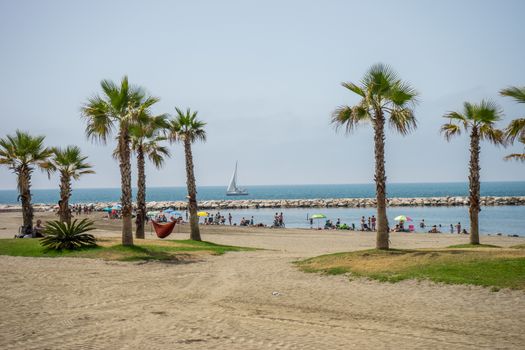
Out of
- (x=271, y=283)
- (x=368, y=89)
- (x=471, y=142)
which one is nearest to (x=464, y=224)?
(x=471, y=142)

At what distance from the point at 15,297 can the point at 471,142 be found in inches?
876

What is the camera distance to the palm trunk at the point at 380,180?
19.4m

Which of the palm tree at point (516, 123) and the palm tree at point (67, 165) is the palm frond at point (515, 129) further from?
the palm tree at point (67, 165)

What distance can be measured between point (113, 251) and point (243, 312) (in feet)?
37.7

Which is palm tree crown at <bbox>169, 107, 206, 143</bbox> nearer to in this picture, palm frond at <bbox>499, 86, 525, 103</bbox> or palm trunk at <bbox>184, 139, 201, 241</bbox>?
palm trunk at <bbox>184, 139, 201, 241</bbox>

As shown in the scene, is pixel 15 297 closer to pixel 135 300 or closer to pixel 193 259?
pixel 135 300

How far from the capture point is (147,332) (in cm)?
990

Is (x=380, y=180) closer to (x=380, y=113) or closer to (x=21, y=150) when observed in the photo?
(x=380, y=113)

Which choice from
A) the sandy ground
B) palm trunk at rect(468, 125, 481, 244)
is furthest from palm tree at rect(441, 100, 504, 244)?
the sandy ground

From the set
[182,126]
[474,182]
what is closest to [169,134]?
[182,126]

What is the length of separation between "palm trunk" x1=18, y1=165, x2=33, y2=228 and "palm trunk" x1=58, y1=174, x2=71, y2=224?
1660 mm

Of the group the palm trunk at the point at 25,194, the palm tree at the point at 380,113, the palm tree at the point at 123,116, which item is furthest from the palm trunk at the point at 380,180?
the palm trunk at the point at 25,194

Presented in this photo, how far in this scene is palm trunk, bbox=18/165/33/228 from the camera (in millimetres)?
27934

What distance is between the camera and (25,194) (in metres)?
28.1
